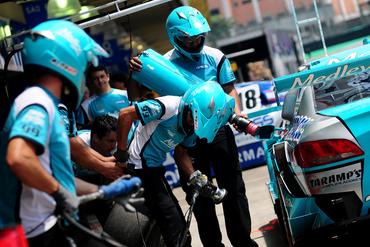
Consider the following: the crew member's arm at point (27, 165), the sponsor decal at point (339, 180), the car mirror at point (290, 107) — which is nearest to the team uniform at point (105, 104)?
the car mirror at point (290, 107)

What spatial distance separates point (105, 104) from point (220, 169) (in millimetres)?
2319

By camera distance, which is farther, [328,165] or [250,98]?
[250,98]

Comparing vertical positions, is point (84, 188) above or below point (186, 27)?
below

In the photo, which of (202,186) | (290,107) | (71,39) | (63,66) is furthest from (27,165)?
(290,107)

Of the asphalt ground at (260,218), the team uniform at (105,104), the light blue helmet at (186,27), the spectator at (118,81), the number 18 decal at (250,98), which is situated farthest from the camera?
the number 18 decal at (250,98)

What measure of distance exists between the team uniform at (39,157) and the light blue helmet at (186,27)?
7.60 ft

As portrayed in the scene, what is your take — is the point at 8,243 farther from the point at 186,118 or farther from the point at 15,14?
the point at 15,14

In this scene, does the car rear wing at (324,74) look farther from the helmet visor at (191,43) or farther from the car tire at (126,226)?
the car tire at (126,226)

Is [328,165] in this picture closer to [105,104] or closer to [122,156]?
[122,156]

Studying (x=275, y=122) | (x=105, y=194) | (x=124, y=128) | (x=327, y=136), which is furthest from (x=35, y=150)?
(x=275, y=122)

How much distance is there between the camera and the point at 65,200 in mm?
3217

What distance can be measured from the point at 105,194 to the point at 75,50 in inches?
26.2

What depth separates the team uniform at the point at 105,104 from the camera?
754 cm

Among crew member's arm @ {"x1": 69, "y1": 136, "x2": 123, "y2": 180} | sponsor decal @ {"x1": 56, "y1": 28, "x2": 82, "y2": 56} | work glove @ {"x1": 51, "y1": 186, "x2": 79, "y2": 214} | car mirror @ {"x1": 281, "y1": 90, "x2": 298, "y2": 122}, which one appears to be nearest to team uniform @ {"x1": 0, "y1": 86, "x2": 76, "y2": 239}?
work glove @ {"x1": 51, "y1": 186, "x2": 79, "y2": 214}
